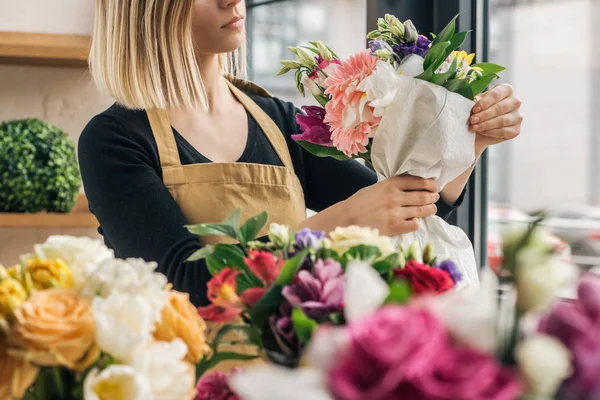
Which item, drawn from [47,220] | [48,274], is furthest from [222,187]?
[47,220]

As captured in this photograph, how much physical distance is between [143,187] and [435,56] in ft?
1.70

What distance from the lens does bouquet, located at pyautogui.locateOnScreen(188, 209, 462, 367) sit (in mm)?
587

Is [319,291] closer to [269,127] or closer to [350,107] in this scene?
[350,107]

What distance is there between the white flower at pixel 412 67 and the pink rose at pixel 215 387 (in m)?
0.48

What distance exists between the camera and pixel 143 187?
4.10ft

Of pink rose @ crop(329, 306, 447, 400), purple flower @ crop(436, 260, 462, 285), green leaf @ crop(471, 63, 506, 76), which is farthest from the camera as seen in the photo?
green leaf @ crop(471, 63, 506, 76)

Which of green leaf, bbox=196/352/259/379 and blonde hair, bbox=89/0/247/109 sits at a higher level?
blonde hair, bbox=89/0/247/109

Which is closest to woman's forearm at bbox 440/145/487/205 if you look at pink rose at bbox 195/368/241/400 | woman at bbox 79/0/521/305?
woman at bbox 79/0/521/305

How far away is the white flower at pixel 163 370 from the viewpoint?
56 cm

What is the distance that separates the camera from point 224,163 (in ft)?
4.49

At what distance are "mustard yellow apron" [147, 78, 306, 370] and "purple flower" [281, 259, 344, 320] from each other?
0.73 metres

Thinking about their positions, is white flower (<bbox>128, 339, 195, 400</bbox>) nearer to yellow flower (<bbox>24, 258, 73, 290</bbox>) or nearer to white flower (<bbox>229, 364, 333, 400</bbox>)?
yellow flower (<bbox>24, 258, 73, 290</bbox>)

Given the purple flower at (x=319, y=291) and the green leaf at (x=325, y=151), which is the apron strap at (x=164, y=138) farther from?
the purple flower at (x=319, y=291)

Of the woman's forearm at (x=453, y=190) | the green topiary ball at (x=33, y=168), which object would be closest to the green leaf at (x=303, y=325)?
the woman's forearm at (x=453, y=190)
